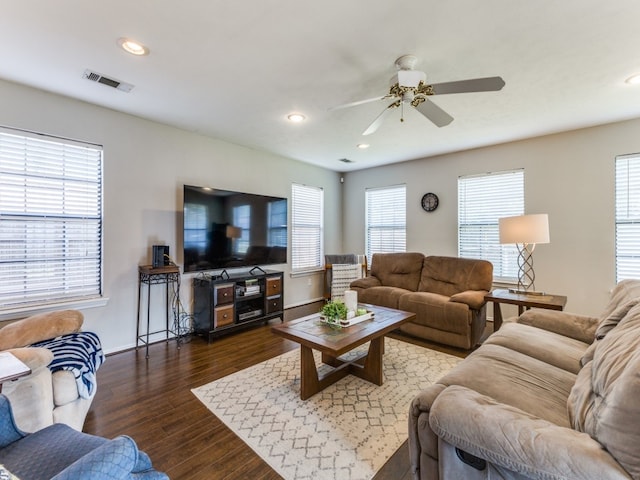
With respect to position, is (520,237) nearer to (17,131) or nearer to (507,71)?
(507,71)

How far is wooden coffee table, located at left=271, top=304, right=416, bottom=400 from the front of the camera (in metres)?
2.18

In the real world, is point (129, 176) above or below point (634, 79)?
below

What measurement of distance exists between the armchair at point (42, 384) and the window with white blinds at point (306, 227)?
3.41m

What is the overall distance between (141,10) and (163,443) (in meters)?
2.65

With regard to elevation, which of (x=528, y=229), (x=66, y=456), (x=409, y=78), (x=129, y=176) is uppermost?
(x=409, y=78)

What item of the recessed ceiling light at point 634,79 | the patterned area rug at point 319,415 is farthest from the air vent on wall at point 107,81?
the recessed ceiling light at point 634,79

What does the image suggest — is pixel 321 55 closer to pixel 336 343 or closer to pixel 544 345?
pixel 336 343

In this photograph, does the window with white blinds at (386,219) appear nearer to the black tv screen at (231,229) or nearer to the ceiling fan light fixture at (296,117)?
the black tv screen at (231,229)

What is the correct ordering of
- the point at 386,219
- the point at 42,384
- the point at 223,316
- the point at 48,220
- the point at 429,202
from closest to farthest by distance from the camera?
the point at 42,384 < the point at 48,220 < the point at 223,316 < the point at 429,202 < the point at 386,219

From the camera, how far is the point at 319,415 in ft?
6.93

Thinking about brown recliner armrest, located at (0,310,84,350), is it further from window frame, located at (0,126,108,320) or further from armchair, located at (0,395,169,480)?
armchair, located at (0,395,169,480)

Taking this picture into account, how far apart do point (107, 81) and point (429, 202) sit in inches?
178

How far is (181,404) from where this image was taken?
2.25 metres

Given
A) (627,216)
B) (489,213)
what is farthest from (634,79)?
(489,213)
